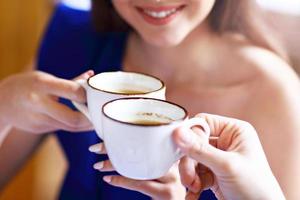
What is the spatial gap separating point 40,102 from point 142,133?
0.91 feet

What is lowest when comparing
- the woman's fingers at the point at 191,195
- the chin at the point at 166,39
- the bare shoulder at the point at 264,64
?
the woman's fingers at the point at 191,195

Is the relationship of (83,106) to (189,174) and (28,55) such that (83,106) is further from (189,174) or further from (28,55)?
(28,55)

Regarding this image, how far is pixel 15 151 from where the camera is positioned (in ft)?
3.33

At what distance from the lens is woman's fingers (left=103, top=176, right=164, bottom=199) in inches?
25.4

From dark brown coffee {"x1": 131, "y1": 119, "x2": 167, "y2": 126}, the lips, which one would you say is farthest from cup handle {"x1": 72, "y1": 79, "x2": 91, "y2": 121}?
the lips

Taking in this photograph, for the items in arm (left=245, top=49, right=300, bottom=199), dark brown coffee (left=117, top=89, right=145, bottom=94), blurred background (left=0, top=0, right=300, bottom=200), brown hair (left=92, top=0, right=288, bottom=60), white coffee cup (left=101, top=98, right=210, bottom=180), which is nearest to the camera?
white coffee cup (left=101, top=98, right=210, bottom=180)

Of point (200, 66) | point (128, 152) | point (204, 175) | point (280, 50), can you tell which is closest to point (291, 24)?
point (280, 50)

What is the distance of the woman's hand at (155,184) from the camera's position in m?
0.64

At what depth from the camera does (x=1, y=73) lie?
1.56 metres

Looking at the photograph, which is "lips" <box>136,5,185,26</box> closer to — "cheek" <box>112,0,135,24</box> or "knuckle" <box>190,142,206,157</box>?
"cheek" <box>112,0,135,24</box>

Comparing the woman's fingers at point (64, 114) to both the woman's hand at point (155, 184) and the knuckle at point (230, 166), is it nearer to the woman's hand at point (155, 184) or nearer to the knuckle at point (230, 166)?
the woman's hand at point (155, 184)

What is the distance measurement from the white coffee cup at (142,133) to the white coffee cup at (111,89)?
0.03m

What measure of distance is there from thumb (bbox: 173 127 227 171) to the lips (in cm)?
33

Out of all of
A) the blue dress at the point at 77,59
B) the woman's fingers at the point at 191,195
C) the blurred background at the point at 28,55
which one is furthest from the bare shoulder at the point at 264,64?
the blurred background at the point at 28,55
